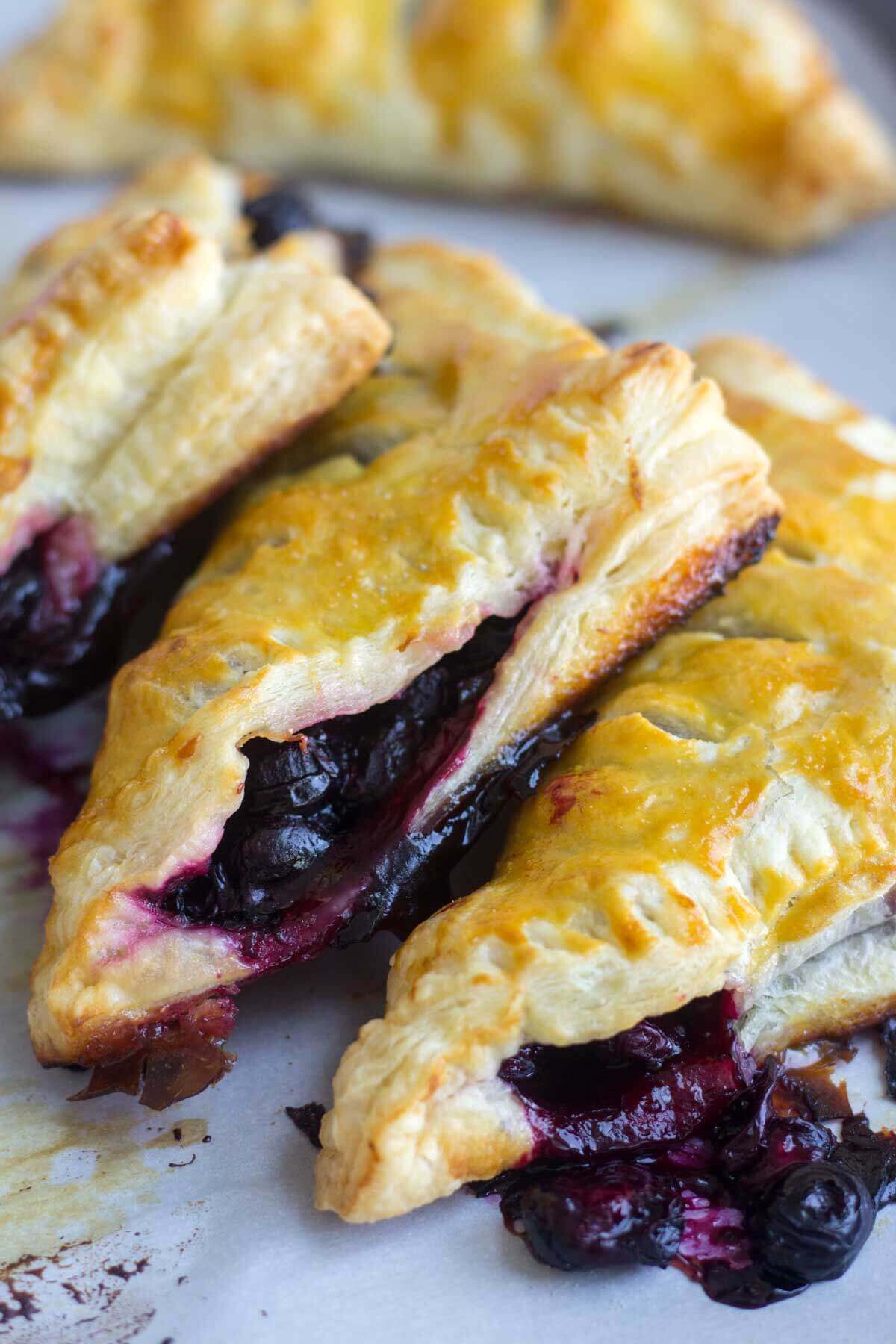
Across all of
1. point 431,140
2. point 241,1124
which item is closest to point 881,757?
point 241,1124

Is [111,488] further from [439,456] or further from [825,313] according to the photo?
[825,313]

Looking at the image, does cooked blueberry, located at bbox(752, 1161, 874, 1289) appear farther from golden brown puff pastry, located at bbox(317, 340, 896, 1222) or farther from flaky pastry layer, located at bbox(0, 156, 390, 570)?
flaky pastry layer, located at bbox(0, 156, 390, 570)

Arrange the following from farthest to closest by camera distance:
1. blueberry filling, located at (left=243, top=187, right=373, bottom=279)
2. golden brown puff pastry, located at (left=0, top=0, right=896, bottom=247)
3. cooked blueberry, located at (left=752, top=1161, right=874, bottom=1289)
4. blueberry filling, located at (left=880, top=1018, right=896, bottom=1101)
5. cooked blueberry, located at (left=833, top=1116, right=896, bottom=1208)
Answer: golden brown puff pastry, located at (left=0, top=0, right=896, bottom=247), blueberry filling, located at (left=243, top=187, right=373, bottom=279), blueberry filling, located at (left=880, top=1018, right=896, bottom=1101), cooked blueberry, located at (left=833, top=1116, right=896, bottom=1208), cooked blueberry, located at (left=752, top=1161, right=874, bottom=1289)

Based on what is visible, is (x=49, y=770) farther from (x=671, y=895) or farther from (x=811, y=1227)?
(x=811, y=1227)

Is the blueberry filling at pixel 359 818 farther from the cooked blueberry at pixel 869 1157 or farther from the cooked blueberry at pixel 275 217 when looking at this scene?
the cooked blueberry at pixel 275 217

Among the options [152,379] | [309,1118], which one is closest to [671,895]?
[309,1118]

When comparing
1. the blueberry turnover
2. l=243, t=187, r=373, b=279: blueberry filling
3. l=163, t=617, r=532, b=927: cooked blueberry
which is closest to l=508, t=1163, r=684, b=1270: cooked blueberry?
l=163, t=617, r=532, b=927: cooked blueberry

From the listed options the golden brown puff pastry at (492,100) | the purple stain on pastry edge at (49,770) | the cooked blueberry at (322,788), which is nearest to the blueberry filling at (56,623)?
the purple stain on pastry edge at (49,770)
